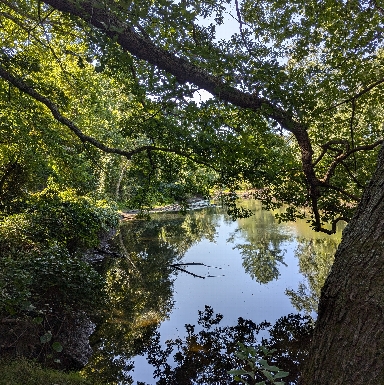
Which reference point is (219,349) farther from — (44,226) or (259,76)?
(259,76)

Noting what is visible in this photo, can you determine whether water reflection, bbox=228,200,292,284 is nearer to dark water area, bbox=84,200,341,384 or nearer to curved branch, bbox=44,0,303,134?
dark water area, bbox=84,200,341,384

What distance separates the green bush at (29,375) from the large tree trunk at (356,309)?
4.22 metres

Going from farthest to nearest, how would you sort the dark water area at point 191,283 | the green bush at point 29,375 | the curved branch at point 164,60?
the dark water area at point 191,283, the green bush at point 29,375, the curved branch at point 164,60

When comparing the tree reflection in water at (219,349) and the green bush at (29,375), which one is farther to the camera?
the tree reflection in water at (219,349)

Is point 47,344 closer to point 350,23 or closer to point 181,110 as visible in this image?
point 181,110

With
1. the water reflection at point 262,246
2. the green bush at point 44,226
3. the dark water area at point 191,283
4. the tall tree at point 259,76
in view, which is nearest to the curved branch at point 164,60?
the tall tree at point 259,76

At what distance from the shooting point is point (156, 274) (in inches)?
438

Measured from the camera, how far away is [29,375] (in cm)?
425

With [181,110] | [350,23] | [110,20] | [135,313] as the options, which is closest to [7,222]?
[135,313]

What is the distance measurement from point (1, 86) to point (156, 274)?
7.11 m

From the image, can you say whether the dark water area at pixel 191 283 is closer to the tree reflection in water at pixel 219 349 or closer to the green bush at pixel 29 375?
the tree reflection in water at pixel 219 349

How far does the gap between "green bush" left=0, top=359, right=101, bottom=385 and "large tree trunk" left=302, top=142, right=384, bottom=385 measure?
13.8ft

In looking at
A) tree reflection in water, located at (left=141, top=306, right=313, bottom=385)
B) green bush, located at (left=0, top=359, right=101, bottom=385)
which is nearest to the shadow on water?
tree reflection in water, located at (left=141, top=306, right=313, bottom=385)

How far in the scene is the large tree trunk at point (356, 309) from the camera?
0.86 metres
